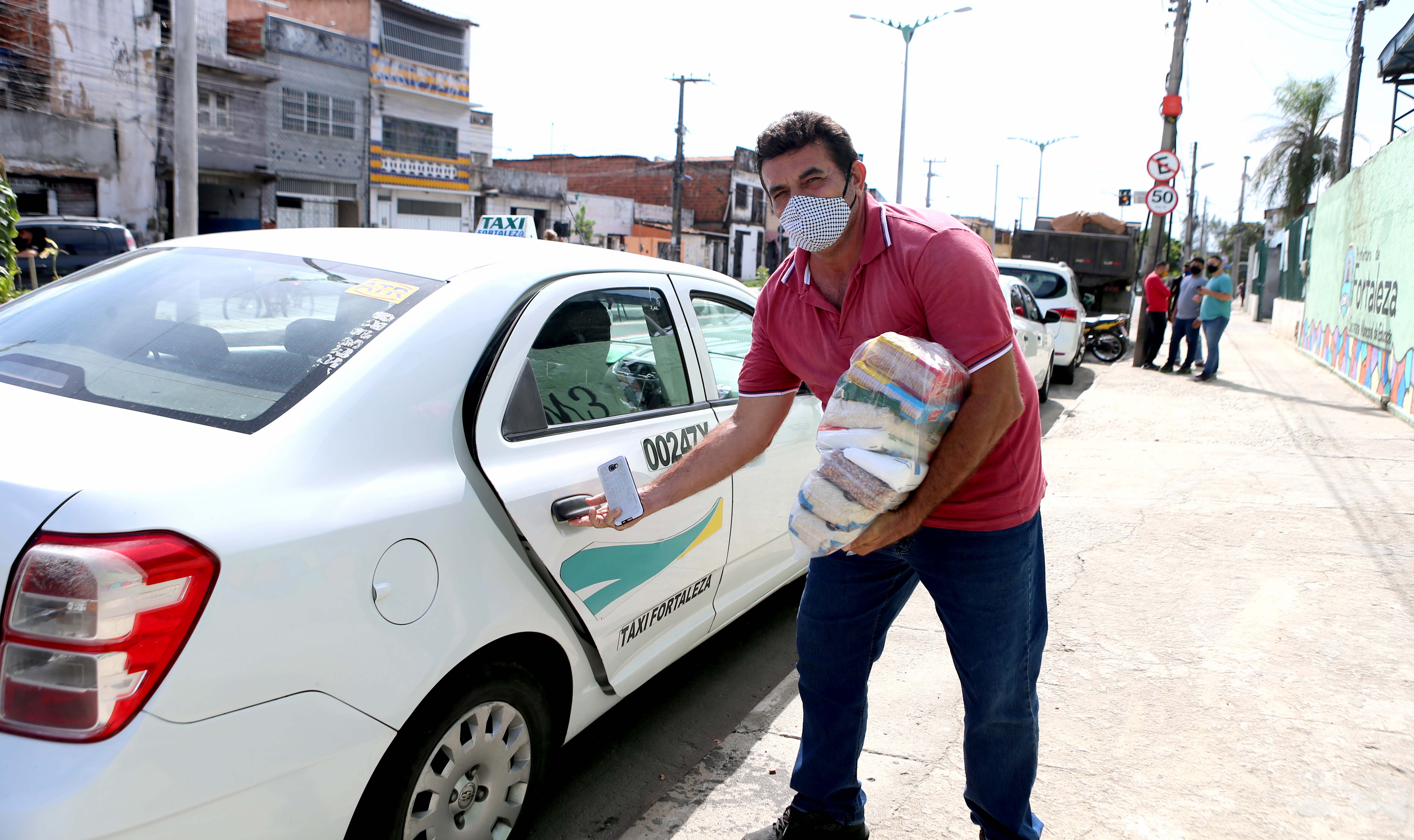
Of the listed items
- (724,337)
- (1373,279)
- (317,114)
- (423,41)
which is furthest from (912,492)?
(423,41)

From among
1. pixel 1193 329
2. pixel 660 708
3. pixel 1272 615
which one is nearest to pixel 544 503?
pixel 660 708

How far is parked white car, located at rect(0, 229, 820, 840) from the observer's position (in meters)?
1.58

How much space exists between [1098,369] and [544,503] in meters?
14.9

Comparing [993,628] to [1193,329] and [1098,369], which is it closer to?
[1193,329]

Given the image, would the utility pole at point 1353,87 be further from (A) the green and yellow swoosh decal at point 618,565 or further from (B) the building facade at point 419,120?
(B) the building facade at point 419,120

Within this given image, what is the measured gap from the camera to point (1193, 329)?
13719 millimetres

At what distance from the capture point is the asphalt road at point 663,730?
2.83 meters

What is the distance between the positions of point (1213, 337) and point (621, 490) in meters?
12.7

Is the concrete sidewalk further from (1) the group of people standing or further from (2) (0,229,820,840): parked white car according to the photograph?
(1) the group of people standing

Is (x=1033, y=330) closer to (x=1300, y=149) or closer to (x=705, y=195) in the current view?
(x=1300, y=149)

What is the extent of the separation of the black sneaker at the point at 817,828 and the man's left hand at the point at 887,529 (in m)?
0.89

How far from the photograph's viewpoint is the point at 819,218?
2172 mm

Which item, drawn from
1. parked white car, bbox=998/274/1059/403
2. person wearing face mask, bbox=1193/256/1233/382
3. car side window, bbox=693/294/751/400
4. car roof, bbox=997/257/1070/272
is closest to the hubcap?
car side window, bbox=693/294/751/400

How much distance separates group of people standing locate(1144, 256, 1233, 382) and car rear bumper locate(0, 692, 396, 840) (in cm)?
1315
